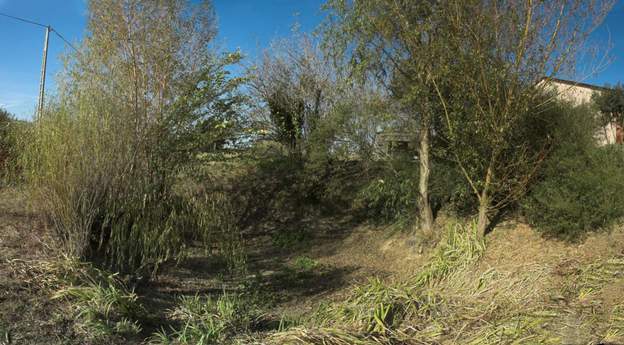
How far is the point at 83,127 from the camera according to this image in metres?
5.29

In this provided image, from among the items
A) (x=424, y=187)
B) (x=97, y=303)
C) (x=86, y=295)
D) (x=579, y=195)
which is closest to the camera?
(x=97, y=303)

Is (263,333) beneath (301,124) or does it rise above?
beneath

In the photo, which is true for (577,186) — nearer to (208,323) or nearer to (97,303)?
(208,323)

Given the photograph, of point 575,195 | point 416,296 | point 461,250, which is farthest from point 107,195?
point 575,195

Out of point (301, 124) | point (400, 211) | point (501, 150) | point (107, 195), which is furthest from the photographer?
point (301, 124)

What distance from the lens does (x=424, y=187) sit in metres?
9.40

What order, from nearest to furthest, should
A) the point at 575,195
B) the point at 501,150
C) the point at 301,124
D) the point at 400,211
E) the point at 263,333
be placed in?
the point at 263,333 → the point at 575,195 → the point at 501,150 → the point at 400,211 → the point at 301,124

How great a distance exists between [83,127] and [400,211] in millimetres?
7047

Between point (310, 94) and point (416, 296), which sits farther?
point (310, 94)

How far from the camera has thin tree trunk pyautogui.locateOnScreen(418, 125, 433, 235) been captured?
30.1ft

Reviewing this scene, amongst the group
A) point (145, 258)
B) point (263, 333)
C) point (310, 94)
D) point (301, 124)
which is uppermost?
point (310, 94)

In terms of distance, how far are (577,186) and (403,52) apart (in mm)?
3811

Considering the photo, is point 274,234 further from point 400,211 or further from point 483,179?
point 483,179

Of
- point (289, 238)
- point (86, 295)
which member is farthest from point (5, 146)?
point (289, 238)
